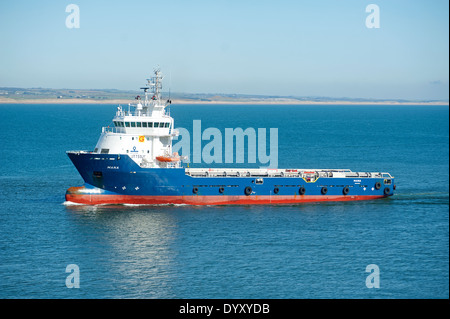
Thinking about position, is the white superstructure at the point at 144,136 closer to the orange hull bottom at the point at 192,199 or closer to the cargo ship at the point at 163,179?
the cargo ship at the point at 163,179

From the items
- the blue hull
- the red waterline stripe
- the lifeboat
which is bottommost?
the red waterline stripe

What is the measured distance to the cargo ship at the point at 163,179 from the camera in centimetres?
5809

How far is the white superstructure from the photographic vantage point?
59281mm

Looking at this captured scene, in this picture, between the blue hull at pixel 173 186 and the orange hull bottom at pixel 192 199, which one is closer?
the blue hull at pixel 173 186

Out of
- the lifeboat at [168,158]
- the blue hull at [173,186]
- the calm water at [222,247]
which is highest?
the lifeboat at [168,158]

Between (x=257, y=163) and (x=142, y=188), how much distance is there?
30415mm

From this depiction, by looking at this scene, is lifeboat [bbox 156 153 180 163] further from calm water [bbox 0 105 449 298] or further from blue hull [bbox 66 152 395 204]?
calm water [bbox 0 105 449 298]

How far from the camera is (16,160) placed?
88.1m

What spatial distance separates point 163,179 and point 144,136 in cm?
454

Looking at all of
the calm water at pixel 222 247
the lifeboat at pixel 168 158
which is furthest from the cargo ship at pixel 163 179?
the calm water at pixel 222 247

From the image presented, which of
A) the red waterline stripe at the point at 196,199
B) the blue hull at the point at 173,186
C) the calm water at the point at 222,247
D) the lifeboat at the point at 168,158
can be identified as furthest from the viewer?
the lifeboat at the point at 168,158

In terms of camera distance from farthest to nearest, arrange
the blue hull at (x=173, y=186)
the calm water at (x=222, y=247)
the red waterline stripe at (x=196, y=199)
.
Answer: the red waterline stripe at (x=196, y=199), the blue hull at (x=173, y=186), the calm water at (x=222, y=247)

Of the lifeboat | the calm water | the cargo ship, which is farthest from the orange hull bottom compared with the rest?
the lifeboat

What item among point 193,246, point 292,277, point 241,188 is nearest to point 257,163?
point 241,188
